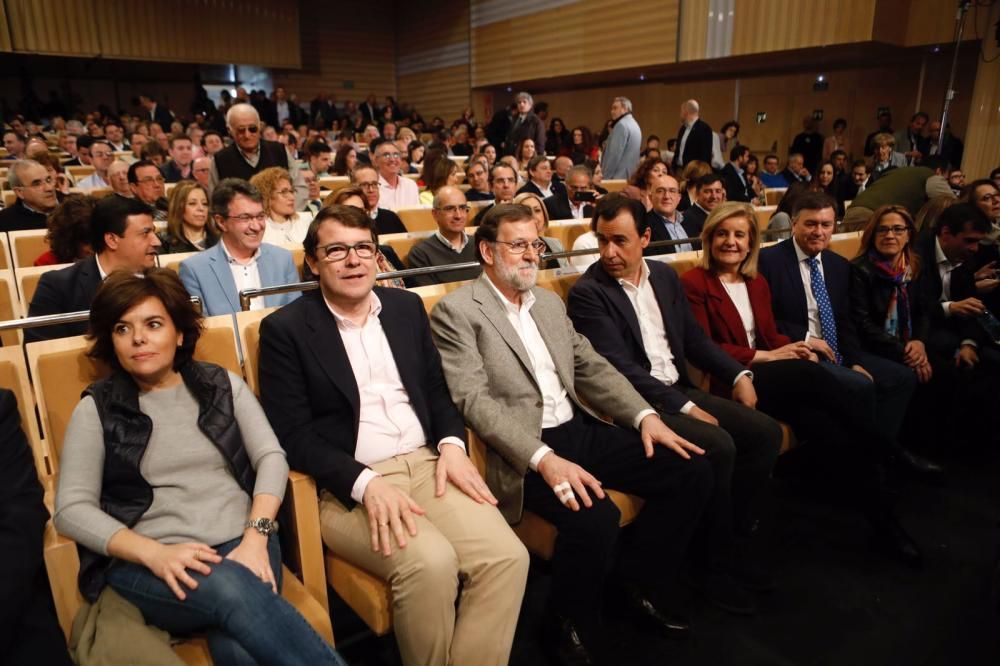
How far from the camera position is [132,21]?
1204 cm

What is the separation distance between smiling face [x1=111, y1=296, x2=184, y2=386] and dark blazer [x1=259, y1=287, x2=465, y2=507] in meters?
0.24

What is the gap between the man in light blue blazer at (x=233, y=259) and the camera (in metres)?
2.37

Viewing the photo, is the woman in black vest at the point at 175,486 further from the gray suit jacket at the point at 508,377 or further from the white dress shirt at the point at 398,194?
the white dress shirt at the point at 398,194

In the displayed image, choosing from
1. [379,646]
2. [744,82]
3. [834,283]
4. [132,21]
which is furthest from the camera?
[132,21]

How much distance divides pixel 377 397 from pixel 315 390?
0.16m

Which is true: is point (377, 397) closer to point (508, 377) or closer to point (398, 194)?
point (508, 377)

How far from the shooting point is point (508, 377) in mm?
1846

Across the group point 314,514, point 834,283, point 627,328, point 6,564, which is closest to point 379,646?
point 314,514

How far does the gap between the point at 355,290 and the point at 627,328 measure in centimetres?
99

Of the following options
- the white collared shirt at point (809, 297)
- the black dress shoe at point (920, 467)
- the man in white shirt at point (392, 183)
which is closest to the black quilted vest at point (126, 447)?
the white collared shirt at point (809, 297)

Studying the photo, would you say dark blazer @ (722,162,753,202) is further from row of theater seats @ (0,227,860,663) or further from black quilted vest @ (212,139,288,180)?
row of theater seats @ (0,227,860,663)

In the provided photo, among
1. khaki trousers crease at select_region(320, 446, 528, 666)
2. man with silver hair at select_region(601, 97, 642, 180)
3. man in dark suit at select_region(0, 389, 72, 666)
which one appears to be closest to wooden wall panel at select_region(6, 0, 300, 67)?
man with silver hair at select_region(601, 97, 642, 180)

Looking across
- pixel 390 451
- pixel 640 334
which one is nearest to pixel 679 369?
pixel 640 334

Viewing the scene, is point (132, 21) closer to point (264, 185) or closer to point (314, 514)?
point (264, 185)
